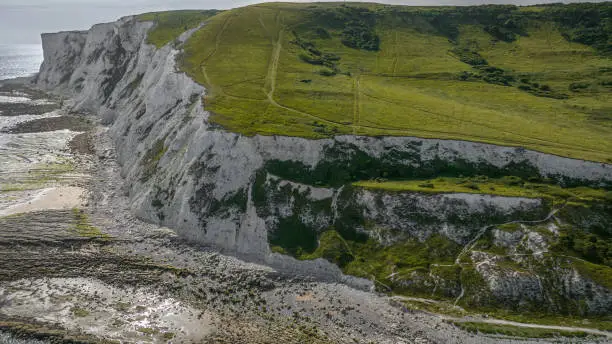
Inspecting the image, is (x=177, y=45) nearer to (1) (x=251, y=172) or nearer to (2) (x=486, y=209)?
(1) (x=251, y=172)

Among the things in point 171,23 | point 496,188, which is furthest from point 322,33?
point 496,188

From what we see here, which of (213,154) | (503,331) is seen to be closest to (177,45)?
(213,154)

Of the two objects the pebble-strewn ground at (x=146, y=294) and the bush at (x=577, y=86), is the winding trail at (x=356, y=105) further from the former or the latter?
the bush at (x=577, y=86)

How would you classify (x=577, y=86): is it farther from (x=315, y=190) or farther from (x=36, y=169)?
(x=36, y=169)

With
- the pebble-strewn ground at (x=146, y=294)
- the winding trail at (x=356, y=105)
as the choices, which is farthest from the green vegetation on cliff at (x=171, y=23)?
the pebble-strewn ground at (x=146, y=294)

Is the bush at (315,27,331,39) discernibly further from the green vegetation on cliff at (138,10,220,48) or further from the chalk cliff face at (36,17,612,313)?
the chalk cliff face at (36,17,612,313)
